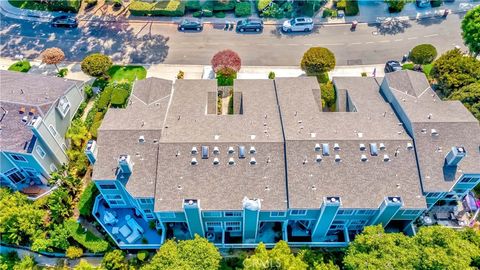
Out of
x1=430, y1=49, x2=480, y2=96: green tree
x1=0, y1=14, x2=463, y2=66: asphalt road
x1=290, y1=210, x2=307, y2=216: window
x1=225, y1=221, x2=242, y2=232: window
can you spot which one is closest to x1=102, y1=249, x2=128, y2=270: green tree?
x1=225, y1=221, x2=242, y2=232: window

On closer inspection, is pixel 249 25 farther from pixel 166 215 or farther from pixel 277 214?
pixel 166 215

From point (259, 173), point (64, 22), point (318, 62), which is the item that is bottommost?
point (259, 173)

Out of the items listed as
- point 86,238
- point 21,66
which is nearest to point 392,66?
point 86,238

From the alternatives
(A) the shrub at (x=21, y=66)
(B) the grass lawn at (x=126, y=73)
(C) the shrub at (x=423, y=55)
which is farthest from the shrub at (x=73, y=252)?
(C) the shrub at (x=423, y=55)

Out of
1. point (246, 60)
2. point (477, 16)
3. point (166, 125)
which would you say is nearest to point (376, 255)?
point (166, 125)

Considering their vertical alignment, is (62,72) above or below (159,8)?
below

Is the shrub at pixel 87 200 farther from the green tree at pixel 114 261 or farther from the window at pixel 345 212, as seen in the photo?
the window at pixel 345 212

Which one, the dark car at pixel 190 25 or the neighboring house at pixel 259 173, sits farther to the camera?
the dark car at pixel 190 25
